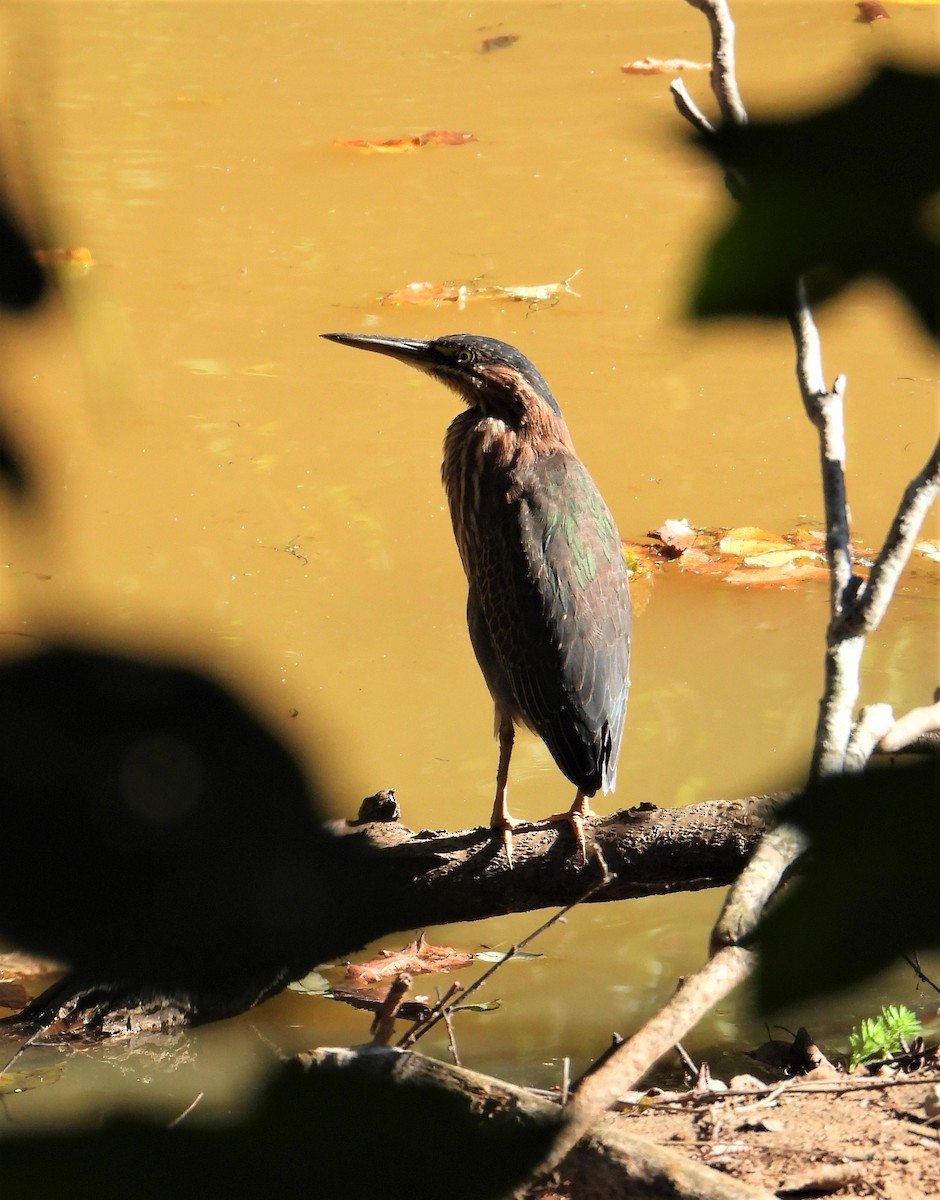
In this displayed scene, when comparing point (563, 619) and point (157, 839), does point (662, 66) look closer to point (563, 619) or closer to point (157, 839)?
point (563, 619)

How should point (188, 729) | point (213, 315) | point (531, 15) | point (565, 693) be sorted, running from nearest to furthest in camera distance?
1. point (188, 729)
2. point (565, 693)
3. point (213, 315)
4. point (531, 15)

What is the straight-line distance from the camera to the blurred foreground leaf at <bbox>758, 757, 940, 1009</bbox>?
491 mm

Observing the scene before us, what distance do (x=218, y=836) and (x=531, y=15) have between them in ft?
35.2

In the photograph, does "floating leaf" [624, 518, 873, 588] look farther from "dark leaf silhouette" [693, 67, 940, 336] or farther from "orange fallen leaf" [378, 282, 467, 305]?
"dark leaf silhouette" [693, 67, 940, 336]

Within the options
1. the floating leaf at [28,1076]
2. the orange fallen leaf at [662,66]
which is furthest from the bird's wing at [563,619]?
the orange fallen leaf at [662,66]

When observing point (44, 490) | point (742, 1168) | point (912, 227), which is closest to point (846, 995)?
point (912, 227)

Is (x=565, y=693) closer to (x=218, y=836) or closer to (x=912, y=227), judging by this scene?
(x=218, y=836)

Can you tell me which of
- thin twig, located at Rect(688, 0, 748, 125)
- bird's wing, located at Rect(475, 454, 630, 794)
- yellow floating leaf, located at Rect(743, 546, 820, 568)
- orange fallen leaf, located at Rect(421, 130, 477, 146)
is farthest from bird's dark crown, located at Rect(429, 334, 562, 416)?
orange fallen leaf, located at Rect(421, 130, 477, 146)

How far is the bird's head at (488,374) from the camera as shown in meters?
3.53

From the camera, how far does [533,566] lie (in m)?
3.09

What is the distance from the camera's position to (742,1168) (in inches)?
87.4

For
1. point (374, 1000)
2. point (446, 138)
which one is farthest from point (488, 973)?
point (446, 138)

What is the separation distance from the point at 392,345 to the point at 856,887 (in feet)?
9.83

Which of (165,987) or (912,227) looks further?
(165,987)
